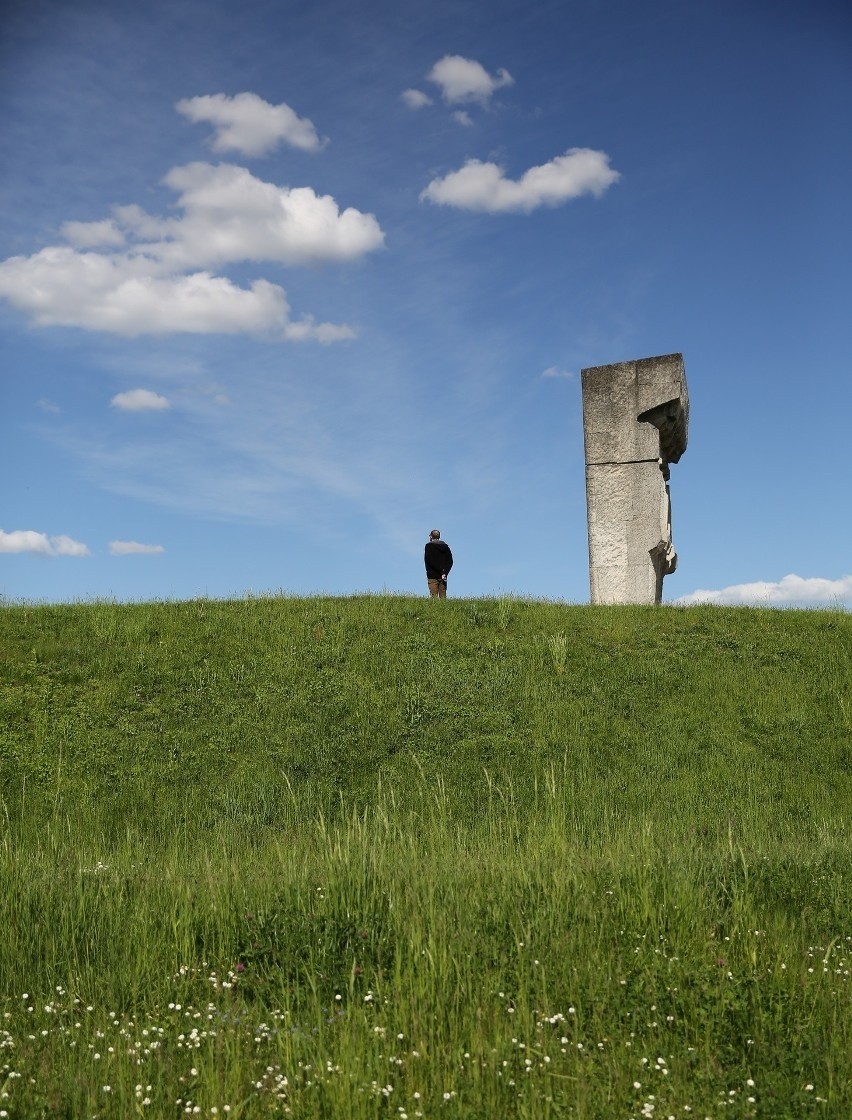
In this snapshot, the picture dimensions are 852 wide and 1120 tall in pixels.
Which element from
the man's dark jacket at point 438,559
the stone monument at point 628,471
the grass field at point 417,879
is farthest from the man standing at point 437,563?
the grass field at point 417,879

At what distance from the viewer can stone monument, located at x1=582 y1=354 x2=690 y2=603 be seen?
59.9 feet

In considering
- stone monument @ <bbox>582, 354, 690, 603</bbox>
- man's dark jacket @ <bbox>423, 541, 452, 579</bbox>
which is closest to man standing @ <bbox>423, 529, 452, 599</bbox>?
man's dark jacket @ <bbox>423, 541, 452, 579</bbox>

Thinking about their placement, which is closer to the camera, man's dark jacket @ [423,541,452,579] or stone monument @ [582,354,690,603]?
stone monument @ [582,354,690,603]

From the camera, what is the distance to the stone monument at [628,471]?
59.9 feet

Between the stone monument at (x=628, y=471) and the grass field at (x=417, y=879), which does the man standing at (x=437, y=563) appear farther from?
the grass field at (x=417, y=879)

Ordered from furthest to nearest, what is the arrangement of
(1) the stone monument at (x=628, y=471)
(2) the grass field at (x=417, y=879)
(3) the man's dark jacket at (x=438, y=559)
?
(3) the man's dark jacket at (x=438, y=559) → (1) the stone monument at (x=628, y=471) → (2) the grass field at (x=417, y=879)

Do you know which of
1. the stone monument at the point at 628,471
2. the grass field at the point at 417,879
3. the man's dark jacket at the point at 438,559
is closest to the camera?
the grass field at the point at 417,879

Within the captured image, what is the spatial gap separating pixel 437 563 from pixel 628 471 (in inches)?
160

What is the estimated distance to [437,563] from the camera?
18578mm

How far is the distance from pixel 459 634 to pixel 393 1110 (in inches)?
415

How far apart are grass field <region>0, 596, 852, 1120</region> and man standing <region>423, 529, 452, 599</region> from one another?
166 inches

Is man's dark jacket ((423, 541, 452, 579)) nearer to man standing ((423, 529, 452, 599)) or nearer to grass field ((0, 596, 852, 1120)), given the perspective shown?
man standing ((423, 529, 452, 599))

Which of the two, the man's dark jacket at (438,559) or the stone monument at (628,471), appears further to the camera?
the man's dark jacket at (438,559)

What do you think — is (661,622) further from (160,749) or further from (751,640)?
(160,749)
